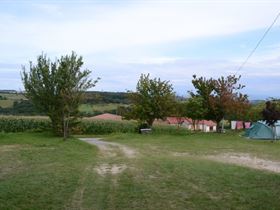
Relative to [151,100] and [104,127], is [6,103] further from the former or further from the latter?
[151,100]

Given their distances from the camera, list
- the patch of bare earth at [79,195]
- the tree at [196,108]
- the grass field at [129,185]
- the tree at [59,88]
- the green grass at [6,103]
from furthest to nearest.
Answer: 1. the green grass at [6,103]
2. the tree at [196,108]
3. the tree at [59,88]
4. the grass field at [129,185]
5. the patch of bare earth at [79,195]

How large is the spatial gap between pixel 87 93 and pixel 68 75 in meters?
2.06

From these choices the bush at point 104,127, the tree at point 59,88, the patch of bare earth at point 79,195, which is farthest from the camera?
the bush at point 104,127

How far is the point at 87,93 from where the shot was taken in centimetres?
3409

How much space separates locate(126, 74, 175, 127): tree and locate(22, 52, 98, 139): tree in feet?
19.8

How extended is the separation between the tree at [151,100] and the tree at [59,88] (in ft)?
19.8

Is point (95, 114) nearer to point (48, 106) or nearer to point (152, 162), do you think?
point (48, 106)

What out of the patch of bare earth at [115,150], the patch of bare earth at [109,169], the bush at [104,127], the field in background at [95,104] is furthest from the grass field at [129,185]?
the field in background at [95,104]

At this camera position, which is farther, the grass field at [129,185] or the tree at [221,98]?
the tree at [221,98]

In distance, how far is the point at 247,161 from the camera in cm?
1936

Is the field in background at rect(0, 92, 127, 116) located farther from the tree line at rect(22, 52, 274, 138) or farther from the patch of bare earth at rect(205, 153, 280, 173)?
the patch of bare earth at rect(205, 153, 280, 173)

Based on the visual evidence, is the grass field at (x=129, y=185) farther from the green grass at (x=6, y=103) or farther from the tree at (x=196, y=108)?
the green grass at (x=6, y=103)

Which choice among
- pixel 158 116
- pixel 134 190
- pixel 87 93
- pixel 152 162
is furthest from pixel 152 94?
pixel 134 190

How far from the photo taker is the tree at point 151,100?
39219 millimetres
